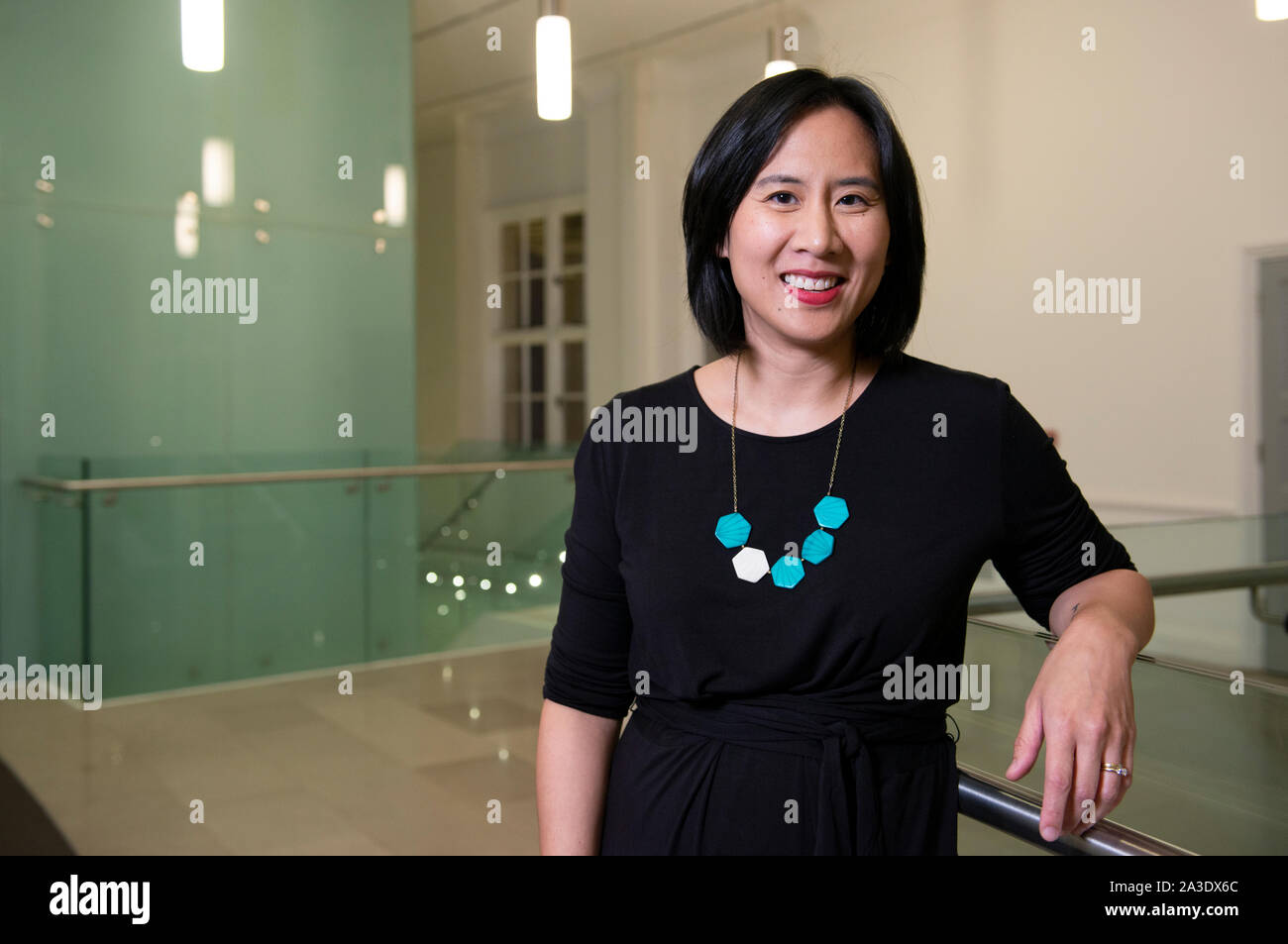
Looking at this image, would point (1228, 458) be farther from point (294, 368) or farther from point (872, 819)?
point (872, 819)

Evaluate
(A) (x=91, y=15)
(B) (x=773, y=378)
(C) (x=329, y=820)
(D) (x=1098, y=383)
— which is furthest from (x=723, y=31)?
(B) (x=773, y=378)

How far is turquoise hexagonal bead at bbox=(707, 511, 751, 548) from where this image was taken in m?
1.08

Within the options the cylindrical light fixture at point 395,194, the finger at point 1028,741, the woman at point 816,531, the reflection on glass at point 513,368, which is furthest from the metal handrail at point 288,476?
the finger at point 1028,741

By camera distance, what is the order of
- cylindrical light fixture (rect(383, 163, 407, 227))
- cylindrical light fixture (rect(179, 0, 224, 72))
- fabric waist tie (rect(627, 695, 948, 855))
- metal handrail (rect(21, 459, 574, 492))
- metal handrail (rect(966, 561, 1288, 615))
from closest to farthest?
fabric waist tie (rect(627, 695, 948, 855)), metal handrail (rect(966, 561, 1288, 615)), cylindrical light fixture (rect(179, 0, 224, 72)), metal handrail (rect(21, 459, 574, 492)), cylindrical light fixture (rect(383, 163, 407, 227))

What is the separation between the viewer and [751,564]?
1067 mm

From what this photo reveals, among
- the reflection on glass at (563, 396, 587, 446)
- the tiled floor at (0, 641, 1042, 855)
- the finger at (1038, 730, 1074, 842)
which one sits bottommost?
the tiled floor at (0, 641, 1042, 855)

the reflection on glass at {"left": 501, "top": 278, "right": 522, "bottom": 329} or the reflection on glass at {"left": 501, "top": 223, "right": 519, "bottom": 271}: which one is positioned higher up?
the reflection on glass at {"left": 501, "top": 223, "right": 519, "bottom": 271}

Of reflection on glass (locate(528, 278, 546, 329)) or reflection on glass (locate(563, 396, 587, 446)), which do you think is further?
reflection on glass (locate(528, 278, 546, 329))

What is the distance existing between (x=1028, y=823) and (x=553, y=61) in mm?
3943

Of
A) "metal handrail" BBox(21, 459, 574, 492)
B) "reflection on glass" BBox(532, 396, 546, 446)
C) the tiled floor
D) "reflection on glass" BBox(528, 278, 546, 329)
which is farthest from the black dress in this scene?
"reflection on glass" BBox(528, 278, 546, 329)

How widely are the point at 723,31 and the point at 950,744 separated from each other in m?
8.30

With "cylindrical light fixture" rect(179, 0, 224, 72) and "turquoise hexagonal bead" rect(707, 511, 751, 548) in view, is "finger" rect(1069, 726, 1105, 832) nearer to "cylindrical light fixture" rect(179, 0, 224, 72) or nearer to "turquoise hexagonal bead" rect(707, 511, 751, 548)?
"turquoise hexagonal bead" rect(707, 511, 751, 548)

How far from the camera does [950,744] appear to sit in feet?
3.64

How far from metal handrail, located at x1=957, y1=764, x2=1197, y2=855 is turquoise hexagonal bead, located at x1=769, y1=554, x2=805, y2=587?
0.90 feet
